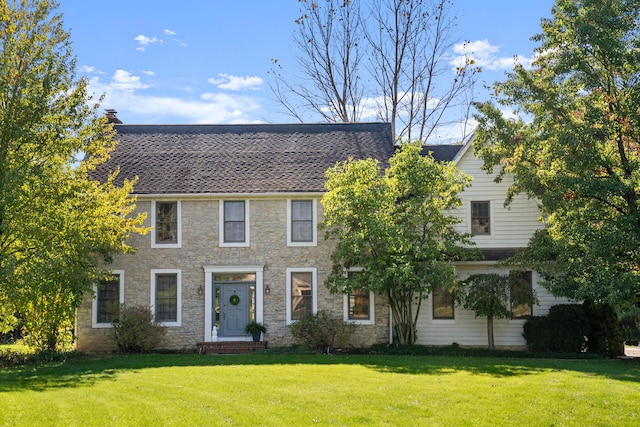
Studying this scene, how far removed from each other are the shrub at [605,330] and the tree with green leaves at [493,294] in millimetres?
1880

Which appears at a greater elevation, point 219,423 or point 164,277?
point 164,277

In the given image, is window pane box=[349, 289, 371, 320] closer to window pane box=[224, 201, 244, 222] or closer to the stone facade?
the stone facade

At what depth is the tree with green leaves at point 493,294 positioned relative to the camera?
75.3 feet

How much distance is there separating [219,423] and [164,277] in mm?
14157

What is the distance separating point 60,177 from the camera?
19.2m

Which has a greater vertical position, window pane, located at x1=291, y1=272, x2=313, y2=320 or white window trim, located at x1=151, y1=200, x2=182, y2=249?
white window trim, located at x1=151, y1=200, x2=182, y2=249

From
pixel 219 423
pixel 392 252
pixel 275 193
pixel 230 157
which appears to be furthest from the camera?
pixel 230 157

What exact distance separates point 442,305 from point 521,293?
297 centimetres

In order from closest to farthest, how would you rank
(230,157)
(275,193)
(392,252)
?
1. (392,252)
2. (275,193)
3. (230,157)

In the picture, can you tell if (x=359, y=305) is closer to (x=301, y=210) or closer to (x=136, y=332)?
(x=301, y=210)

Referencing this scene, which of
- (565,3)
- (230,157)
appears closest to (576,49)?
(565,3)

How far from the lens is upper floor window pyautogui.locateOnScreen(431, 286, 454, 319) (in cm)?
2478

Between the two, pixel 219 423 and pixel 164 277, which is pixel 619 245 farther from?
pixel 164 277

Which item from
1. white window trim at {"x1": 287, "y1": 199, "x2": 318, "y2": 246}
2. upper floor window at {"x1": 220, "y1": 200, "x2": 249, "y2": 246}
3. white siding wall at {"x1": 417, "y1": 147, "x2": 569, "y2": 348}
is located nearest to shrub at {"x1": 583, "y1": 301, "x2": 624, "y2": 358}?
white siding wall at {"x1": 417, "y1": 147, "x2": 569, "y2": 348}
